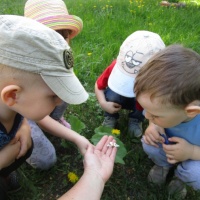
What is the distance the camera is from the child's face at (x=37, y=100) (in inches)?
35.7

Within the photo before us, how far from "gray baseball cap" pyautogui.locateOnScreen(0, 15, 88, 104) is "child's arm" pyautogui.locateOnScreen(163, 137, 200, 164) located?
581 mm

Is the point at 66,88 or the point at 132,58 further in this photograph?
the point at 132,58

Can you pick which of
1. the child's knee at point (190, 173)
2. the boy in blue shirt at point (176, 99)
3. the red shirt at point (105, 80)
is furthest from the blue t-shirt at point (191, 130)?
the red shirt at point (105, 80)

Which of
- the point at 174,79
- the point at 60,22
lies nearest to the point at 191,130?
the point at 174,79

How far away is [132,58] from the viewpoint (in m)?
1.46

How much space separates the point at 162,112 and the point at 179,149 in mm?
229

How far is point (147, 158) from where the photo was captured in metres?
1.58

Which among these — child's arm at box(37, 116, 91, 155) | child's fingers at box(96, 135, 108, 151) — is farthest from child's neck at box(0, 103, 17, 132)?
child's fingers at box(96, 135, 108, 151)

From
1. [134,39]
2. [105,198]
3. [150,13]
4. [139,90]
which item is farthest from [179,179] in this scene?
[150,13]

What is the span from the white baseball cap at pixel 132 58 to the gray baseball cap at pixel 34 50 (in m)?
A: 0.61

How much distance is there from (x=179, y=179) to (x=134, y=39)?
29.3 inches

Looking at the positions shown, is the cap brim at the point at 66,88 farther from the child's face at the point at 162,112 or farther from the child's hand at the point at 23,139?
the child's hand at the point at 23,139

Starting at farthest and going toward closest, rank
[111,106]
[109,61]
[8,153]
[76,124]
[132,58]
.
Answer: [109,61], [111,106], [76,124], [132,58], [8,153]

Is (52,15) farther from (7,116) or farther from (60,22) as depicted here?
(7,116)
